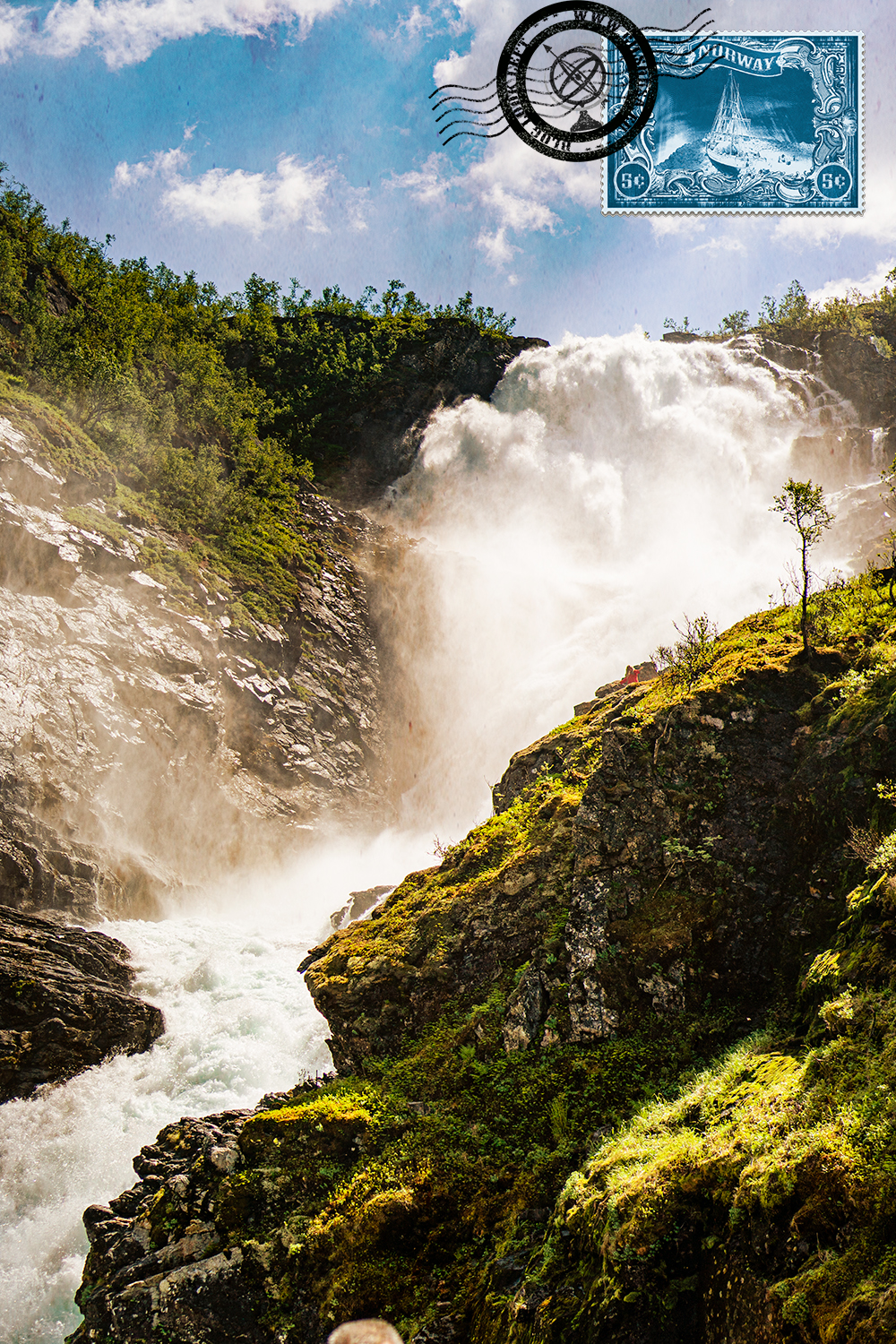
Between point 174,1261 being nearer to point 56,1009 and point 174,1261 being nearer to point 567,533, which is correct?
point 56,1009

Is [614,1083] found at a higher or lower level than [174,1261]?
lower

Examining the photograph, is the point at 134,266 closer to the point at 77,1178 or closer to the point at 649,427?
the point at 649,427

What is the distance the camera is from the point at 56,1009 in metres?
15.2

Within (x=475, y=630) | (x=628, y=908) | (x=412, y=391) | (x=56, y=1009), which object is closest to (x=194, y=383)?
(x=412, y=391)

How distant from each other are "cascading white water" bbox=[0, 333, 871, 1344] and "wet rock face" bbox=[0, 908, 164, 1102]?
457 millimetres

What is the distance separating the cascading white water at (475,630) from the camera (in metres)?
13.6

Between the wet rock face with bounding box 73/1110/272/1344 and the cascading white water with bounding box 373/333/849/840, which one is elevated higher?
the cascading white water with bounding box 373/333/849/840

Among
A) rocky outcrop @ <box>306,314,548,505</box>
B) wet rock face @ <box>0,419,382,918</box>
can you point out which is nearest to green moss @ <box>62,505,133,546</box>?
Result: wet rock face @ <box>0,419,382,918</box>

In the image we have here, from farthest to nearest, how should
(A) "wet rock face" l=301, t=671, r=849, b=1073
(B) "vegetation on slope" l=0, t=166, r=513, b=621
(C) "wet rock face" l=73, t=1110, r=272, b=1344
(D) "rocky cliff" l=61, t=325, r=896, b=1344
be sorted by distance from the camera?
(B) "vegetation on slope" l=0, t=166, r=513, b=621, (A) "wet rock face" l=301, t=671, r=849, b=1073, (C) "wet rock face" l=73, t=1110, r=272, b=1344, (D) "rocky cliff" l=61, t=325, r=896, b=1344

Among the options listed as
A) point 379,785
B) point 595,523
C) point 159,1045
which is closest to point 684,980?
point 159,1045

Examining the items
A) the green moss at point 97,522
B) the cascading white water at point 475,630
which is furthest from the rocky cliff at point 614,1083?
the green moss at point 97,522

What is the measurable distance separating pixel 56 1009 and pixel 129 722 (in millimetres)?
9520

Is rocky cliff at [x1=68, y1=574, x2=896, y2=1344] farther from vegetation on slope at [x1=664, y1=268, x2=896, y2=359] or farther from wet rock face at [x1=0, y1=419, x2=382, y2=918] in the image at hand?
vegetation on slope at [x1=664, y1=268, x2=896, y2=359]

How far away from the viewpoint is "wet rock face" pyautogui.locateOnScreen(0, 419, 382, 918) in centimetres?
2009
